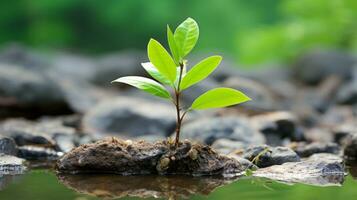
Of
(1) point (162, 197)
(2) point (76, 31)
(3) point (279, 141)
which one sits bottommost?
(1) point (162, 197)

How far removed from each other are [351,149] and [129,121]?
1597 mm

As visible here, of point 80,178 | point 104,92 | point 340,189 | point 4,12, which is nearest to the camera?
point 340,189

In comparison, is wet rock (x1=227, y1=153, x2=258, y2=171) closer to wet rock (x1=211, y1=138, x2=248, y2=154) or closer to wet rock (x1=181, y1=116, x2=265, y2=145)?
wet rock (x1=211, y1=138, x2=248, y2=154)

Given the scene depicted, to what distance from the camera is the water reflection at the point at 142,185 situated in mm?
1751

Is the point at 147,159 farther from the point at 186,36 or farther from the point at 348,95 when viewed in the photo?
the point at 348,95

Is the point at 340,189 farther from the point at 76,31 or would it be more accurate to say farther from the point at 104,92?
the point at 76,31

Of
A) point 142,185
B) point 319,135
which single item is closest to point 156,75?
point 142,185

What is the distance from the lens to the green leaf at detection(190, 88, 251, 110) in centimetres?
201

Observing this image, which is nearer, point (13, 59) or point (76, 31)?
point (13, 59)

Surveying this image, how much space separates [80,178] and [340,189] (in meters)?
0.71

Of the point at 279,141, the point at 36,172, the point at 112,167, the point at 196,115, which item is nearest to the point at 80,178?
the point at 112,167

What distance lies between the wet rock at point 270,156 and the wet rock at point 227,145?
0.37m

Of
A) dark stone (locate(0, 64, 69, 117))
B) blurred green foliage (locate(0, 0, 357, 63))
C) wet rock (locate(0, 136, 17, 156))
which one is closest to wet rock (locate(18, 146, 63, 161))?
wet rock (locate(0, 136, 17, 156))

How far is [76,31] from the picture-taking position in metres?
13.9
